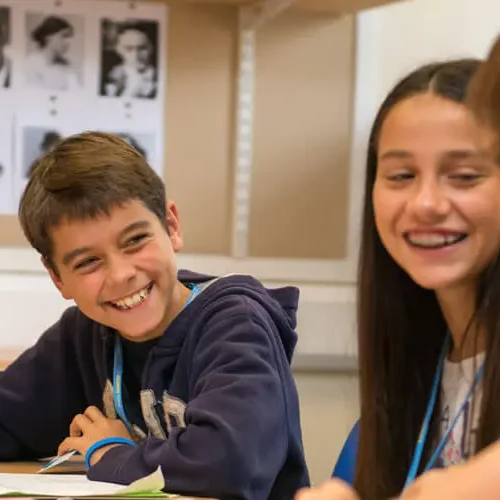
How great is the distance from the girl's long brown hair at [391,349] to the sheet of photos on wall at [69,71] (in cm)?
71

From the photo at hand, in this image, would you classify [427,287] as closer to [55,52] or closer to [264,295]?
[264,295]

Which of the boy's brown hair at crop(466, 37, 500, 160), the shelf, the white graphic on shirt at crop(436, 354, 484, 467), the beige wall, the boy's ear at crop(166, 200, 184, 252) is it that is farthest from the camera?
the beige wall

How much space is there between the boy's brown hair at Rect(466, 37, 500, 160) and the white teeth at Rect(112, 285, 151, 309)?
61 centimetres

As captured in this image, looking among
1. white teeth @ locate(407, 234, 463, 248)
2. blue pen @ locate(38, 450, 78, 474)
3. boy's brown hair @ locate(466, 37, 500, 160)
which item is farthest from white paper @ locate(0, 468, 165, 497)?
boy's brown hair @ locate(466, 37, 500, 160)

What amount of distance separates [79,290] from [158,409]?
0.18 m

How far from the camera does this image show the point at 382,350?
1086 mm

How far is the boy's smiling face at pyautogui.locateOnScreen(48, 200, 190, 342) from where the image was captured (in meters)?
1.14

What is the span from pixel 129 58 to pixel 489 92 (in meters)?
1.14

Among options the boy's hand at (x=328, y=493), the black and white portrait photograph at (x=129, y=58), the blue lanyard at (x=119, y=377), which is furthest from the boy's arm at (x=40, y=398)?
the boy's hand at (x=328, y=493)

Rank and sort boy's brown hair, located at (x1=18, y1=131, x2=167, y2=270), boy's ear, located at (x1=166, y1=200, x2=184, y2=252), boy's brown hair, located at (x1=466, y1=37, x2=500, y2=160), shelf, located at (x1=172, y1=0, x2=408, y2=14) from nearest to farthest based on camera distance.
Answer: boy's brown hair, located at (x1=466, y1=37, x2=500, y2=160) → boy's brown hair, located at (x1=18, y1=131, x2=167, y2=270) → boy's ear, located at (x1=166, y1=200, x2=184, y2=252) → shelf, located at (x1=172, y1=0, x2=408, y2=14)

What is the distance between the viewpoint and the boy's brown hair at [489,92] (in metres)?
0.62

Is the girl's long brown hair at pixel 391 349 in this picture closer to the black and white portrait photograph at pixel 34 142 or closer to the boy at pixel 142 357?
the boy at pixel 142 357

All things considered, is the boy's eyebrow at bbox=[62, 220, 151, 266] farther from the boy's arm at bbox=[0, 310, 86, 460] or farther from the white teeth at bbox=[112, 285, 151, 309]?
the boy's arm at bbox=[0, 310, 86, 460]

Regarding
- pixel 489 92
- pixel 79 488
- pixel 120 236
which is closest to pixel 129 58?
pixel 120 236
